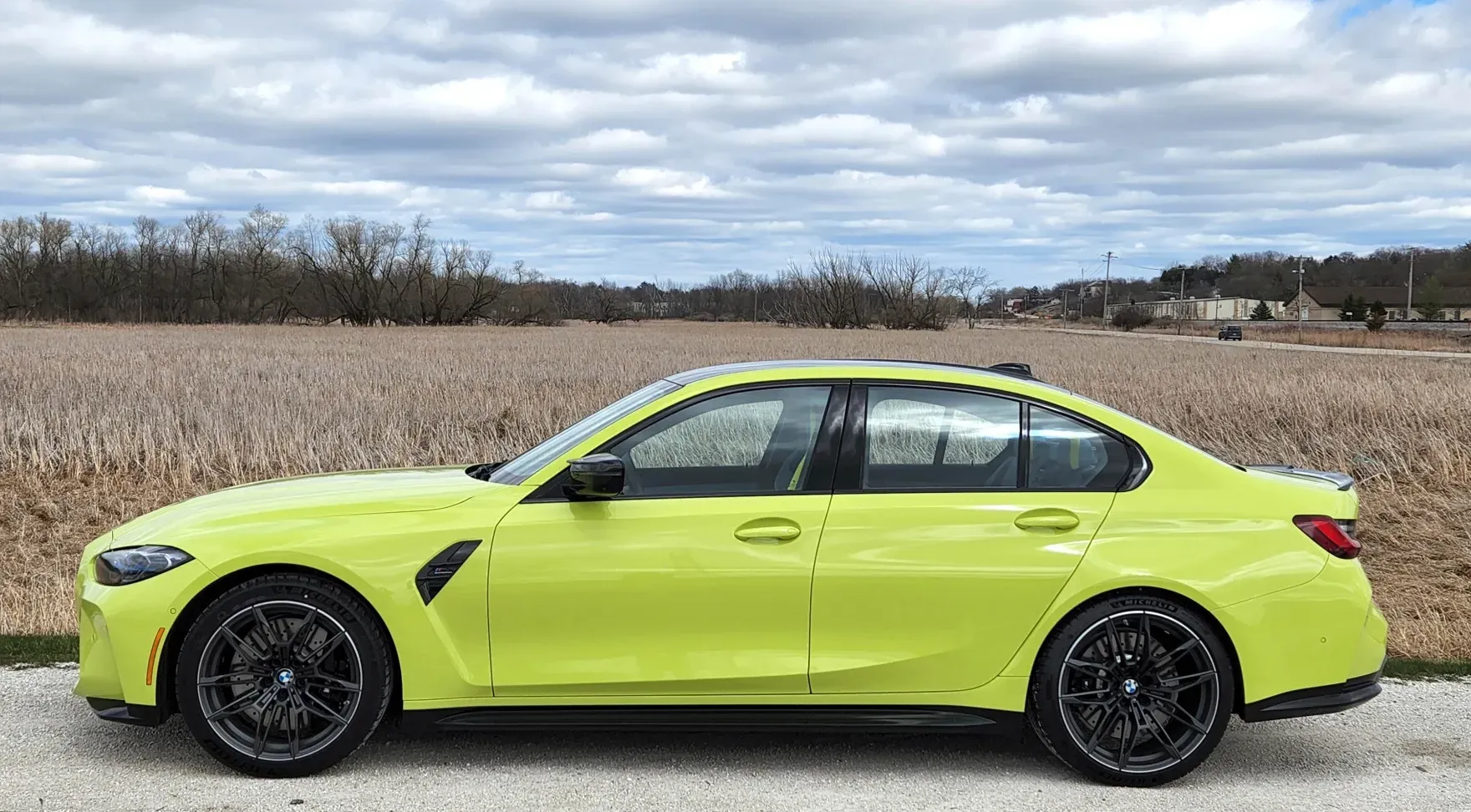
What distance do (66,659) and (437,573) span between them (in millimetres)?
2747

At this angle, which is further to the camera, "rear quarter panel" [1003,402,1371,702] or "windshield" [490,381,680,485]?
"windshield" [490,381,680,485]

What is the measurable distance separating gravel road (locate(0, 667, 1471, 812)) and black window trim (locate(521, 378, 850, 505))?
3.35 ft

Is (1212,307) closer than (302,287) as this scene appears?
No

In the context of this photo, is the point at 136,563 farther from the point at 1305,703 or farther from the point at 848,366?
the point at 1305,703

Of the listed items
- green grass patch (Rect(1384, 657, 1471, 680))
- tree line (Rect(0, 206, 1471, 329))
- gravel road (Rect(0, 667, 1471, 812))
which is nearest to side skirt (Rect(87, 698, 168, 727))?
gravel road (Rect(0, 667, 1471, 812))

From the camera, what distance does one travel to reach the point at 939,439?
4508 millimetres

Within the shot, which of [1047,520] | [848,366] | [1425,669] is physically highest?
[848,366]

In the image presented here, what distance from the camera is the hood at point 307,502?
4.15 metres

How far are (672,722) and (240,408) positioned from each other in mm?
12537

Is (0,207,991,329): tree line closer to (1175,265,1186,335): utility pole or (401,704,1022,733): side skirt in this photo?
(1175,265,1186,335): utility pole

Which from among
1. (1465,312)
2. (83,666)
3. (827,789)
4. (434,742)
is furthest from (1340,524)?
(1465,312)

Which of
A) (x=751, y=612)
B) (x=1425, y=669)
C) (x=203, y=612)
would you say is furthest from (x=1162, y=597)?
(x=203, y=612)

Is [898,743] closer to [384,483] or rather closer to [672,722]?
[672,722]

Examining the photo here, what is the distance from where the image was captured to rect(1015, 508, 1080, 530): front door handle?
4.13m
